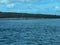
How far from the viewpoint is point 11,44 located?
12.2 metres

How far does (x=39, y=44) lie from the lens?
39.9ft

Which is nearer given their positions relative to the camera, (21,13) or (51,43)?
(51,43)

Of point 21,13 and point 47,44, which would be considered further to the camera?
point 21,13

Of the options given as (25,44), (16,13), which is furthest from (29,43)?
(16,13)

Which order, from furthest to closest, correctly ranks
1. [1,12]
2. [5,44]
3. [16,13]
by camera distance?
[16,13] < [1,12] < [5,44]

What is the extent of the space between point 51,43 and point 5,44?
2132 mm

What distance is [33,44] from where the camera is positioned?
40.2 feet

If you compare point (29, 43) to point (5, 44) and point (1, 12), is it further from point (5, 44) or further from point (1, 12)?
point (1, 12)

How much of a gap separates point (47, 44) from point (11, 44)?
1.65 m

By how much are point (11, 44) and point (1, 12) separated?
13190mm

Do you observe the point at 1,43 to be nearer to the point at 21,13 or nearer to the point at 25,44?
the point at 25,44

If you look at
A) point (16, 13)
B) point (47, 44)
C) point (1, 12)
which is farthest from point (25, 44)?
point (16, 13)

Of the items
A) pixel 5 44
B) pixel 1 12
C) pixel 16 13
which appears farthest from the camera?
pixel 16 13

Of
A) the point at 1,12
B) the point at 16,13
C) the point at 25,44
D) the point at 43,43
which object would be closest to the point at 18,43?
the point at 25,44
